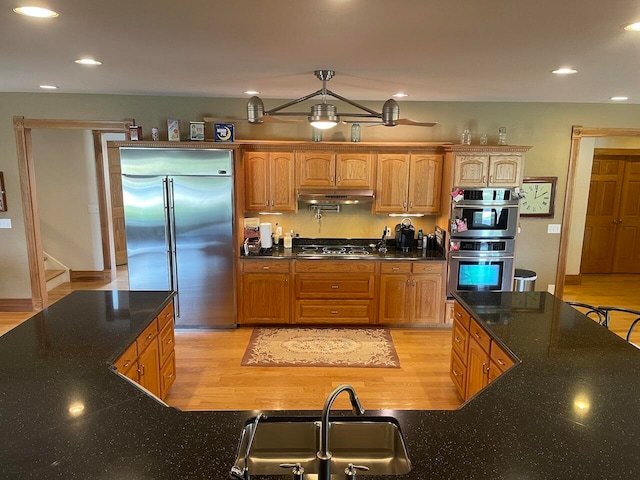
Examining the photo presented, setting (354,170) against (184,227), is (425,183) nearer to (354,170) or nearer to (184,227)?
(354,170)

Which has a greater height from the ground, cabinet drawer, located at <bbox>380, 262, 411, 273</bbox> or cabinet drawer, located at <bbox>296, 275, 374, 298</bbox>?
cabinet drawer, located at <bbox>380, 262, 411, 273</bbox>

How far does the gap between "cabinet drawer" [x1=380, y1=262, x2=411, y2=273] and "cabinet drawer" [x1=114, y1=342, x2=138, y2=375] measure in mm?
2811

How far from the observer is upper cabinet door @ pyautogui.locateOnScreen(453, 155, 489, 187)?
15.0 ft

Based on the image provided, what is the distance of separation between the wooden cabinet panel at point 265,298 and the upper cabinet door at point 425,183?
1673 millimetres

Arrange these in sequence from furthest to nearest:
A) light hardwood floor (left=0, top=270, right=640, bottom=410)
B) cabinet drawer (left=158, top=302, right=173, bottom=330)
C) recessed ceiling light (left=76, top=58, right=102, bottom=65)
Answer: light hardwood floor (left=0, top=270, right=640, bottom=410), cabinet drawer (left=158, top=302, right=173, bottom=330), recessed ceiling light (left=76, top=58, right=102, bottom=65)

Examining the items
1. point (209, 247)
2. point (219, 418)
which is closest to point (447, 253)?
point (209, 247)

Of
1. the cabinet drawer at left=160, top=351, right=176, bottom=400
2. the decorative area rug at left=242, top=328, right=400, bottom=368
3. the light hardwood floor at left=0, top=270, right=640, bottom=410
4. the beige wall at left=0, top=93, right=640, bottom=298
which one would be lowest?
the light hardwood floor at left=0, top=270, right=640, bottom=410

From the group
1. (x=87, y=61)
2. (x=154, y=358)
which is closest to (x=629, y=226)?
(x=154, y=358)

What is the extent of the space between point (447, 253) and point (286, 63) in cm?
279

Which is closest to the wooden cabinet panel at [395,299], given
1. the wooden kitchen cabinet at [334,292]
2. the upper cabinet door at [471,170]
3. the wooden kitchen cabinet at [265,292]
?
the wooden kitchen cabinet at [334,292]

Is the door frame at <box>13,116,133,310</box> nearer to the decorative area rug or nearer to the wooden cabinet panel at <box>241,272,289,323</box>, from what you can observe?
the wooden cabinet panel at <box>241,272,289,323</box>

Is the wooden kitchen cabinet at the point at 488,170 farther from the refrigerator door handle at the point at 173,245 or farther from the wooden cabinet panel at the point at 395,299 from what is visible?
the refrigerator door handle at the point at 173,245

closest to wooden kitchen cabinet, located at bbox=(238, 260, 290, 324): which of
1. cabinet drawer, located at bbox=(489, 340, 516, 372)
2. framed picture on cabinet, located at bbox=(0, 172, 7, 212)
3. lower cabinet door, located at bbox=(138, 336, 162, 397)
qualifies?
lower cabinet door, located at bbox=(138, 336, 162, 397)

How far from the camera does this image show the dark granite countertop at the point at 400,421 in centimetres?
143
